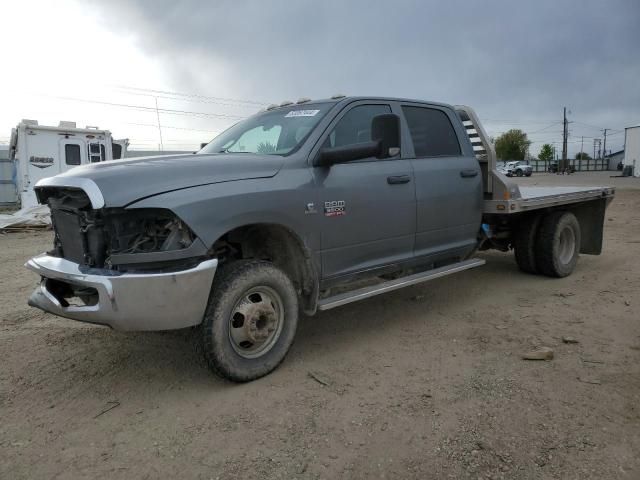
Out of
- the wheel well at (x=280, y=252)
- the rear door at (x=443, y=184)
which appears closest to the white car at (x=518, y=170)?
the rear door at (x=443, y=184)

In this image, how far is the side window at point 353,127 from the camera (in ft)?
13.4

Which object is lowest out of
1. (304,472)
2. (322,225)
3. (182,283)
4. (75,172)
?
(304,472)

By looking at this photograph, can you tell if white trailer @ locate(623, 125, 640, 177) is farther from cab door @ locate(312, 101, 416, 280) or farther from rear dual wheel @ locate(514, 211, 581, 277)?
cab door @ locate(312, 101, 416, 280)

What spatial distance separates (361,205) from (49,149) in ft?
43.0

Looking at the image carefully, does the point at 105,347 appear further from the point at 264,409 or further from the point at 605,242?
the point at 605,242

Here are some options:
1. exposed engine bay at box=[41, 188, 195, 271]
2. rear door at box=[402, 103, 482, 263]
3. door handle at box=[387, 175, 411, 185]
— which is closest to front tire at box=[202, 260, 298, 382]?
exposed engine bay at box=[41, 188, 195, 271]

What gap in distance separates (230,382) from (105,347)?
1.35 metres

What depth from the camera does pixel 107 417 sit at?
3.05 metres

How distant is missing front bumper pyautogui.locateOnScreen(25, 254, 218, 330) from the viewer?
9.64 feet

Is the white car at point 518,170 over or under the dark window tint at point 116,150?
under

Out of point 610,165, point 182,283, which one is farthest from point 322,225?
point 610,165

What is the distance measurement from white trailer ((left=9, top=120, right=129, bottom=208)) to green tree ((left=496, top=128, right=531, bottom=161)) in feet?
296

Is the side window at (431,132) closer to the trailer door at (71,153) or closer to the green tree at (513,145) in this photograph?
the trailer door at (71,153)

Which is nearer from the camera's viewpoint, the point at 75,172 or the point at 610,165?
the point at 75,172
